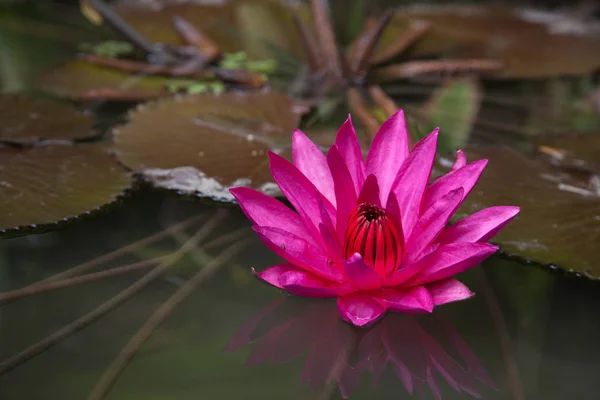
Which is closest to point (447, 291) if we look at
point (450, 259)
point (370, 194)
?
point (450, 259)

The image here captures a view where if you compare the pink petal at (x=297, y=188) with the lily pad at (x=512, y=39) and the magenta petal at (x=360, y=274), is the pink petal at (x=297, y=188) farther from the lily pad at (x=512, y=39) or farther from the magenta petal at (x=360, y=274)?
the lily pad at (x=512, y=39)

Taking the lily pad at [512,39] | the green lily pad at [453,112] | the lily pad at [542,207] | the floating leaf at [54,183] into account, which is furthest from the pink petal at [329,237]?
the lily pad at [512,39]

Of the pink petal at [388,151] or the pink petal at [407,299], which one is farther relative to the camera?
the pink petal at [388,151]

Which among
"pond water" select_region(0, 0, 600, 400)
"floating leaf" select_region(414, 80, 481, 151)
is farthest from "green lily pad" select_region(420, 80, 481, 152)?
"pond water" select_region(0, 0, 600, 400)

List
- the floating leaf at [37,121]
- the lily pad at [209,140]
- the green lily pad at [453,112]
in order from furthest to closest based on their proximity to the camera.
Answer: the green lily pad at [453,112], the floating leaf at [37,121], the lily pad at [209,140]

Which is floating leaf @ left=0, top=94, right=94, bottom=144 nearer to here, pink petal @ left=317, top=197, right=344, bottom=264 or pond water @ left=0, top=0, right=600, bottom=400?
pond water @ left=0, top=0, right=600, bottom=400

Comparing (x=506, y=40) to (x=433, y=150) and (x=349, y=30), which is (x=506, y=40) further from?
(x=433, y=150)

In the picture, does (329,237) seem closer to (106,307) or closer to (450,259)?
(450,259)

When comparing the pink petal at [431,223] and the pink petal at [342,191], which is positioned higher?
the pink petal at [342,191]
